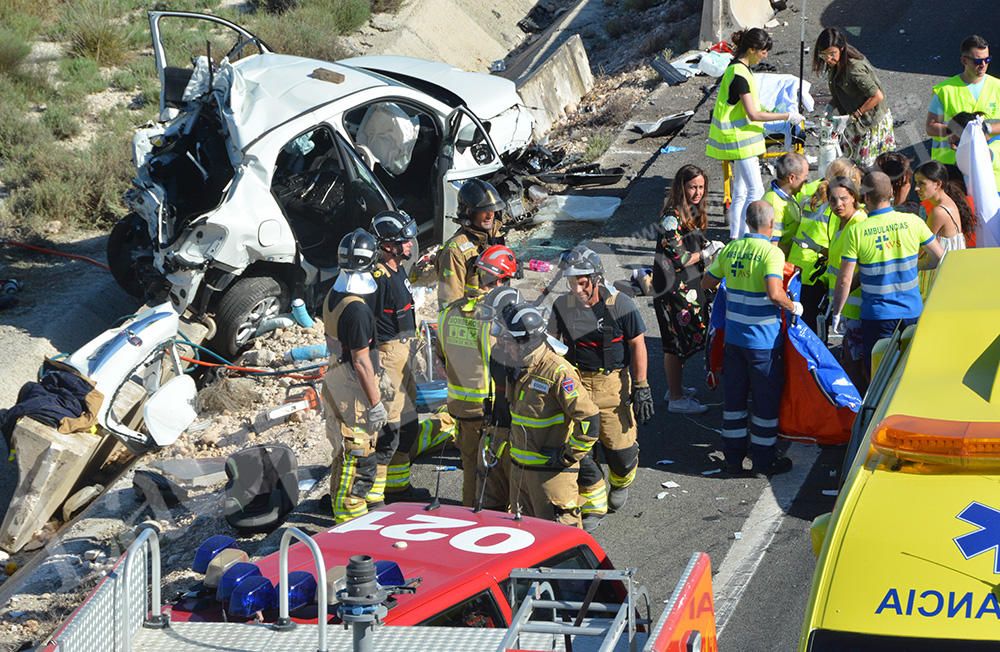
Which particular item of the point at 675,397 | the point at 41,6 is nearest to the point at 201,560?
the point at 675,397

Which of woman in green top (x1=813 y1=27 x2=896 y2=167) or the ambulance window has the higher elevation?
woman in green top (x1=813 y1=27 x2=896 y2=167)

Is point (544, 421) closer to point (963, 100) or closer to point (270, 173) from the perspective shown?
point (270, 173)

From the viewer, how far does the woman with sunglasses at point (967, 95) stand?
9.91m

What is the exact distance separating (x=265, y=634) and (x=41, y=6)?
20.4 m

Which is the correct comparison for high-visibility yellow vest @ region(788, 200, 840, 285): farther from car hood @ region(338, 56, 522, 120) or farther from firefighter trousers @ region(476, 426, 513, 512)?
car hood @ region(338, 56, 522, 120)

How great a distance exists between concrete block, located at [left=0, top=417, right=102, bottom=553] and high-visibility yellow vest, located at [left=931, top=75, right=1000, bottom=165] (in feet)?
23.2

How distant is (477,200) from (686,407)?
6.91ft

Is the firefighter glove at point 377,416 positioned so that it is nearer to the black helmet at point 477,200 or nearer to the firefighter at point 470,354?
the firefighter at point 470,354

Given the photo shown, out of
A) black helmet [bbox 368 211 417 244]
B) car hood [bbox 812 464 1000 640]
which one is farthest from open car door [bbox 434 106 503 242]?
car hood [bbox 812 464 1000 640]

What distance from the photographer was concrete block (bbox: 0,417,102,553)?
915cm

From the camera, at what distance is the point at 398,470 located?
324 inches

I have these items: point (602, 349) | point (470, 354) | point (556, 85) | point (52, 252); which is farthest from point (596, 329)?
point (556, 85)

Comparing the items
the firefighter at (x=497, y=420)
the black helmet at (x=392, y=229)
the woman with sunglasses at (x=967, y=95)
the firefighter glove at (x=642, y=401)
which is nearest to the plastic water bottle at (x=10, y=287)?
the black helmet at (x=392, y=229)

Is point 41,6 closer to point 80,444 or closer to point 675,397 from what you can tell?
point 80,444
